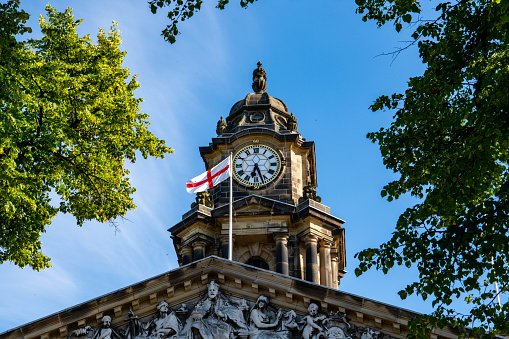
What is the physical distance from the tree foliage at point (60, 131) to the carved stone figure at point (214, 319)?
415cm

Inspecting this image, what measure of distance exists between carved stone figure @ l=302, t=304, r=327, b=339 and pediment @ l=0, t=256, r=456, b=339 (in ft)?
0.10

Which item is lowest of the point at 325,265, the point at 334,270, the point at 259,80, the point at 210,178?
the point at 325,265

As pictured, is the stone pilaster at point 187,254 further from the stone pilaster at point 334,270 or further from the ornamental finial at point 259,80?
the ornamental finial at point 259,80

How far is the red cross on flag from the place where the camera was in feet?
133

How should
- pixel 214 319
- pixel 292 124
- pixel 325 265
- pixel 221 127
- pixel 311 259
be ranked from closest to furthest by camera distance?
pixel 214 319, pixel 311 259, pixel 325 265, pixel 221 127, pixel 292 124

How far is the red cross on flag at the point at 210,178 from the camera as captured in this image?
40.6 metres

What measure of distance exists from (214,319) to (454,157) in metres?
9.97

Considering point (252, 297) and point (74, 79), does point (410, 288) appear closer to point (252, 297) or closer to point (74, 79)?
point (252, 297)

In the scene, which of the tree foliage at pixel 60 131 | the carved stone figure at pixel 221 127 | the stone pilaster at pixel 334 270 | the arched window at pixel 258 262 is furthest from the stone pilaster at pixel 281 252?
the tree foliage at pixel 60 131

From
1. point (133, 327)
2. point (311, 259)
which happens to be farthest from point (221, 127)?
point (133, 327)

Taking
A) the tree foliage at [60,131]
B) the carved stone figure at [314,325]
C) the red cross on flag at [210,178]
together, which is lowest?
the carved stone figure at [314,325]

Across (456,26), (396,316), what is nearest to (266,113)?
(396,316)

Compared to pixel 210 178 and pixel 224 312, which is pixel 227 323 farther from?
pixel 210 178

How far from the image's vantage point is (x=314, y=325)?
26.5 m
